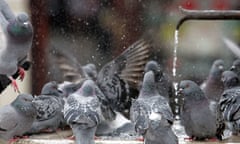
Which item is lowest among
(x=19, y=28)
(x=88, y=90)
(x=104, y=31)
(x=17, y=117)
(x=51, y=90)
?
(x=17, y=117)

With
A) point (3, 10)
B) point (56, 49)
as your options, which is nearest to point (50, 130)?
point (3, 10)

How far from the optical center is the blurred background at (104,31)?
26.1 ft

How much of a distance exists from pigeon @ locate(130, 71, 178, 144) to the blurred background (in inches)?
101

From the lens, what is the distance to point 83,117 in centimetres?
477

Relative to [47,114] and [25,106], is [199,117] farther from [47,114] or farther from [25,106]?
[25,106]

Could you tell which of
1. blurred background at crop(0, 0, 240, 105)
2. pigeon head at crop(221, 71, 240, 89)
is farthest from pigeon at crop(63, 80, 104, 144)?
blurred background at crop(0, 0, 240, 105)

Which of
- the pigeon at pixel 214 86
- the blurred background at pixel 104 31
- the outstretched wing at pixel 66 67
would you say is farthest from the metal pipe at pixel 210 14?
the blurred background at pixel 104 31

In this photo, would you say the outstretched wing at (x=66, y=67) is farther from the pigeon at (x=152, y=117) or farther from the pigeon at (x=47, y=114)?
the pigeon at (x=152, y=117)

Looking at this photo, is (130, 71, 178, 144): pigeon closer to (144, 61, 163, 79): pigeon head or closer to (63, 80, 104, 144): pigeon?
(63, 80, 104, 144): pigeon

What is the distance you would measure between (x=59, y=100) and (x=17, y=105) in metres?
0.52

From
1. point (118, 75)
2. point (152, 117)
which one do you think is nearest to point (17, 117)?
point (152, 117)

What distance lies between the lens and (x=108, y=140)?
5.34 meters

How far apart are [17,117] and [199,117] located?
4.66 feet

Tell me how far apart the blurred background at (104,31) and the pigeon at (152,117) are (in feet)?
8.41
